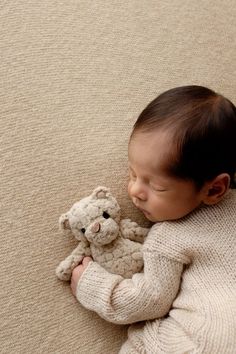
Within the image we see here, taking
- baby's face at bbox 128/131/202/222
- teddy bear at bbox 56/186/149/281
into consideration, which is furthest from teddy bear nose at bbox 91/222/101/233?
baby's face at bbox 128/131/202/222

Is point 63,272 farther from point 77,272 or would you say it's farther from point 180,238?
point 180,238

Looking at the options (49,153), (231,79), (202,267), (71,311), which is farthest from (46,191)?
(231,79)

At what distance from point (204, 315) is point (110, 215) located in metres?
0.28

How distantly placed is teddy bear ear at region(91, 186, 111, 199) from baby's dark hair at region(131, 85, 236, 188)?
0.15m

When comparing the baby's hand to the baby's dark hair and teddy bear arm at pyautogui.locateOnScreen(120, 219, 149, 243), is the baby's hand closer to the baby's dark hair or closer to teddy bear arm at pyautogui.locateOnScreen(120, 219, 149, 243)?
teddy bear arm at pyautogui.locateOnScreen(120, 219, 149, 243)

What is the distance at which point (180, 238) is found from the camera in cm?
106

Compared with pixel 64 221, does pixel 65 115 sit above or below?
above

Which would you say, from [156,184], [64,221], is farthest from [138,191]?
[64,221]

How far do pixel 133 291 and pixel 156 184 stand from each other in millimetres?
226

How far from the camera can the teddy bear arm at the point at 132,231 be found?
1100 millimetres

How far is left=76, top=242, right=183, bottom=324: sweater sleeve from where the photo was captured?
1028 millimetres

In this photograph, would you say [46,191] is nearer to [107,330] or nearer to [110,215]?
[110,215]

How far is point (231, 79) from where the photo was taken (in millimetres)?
1387

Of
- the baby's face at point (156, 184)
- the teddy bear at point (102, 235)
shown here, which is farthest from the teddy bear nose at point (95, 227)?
the baby's face at point (156, 184)
